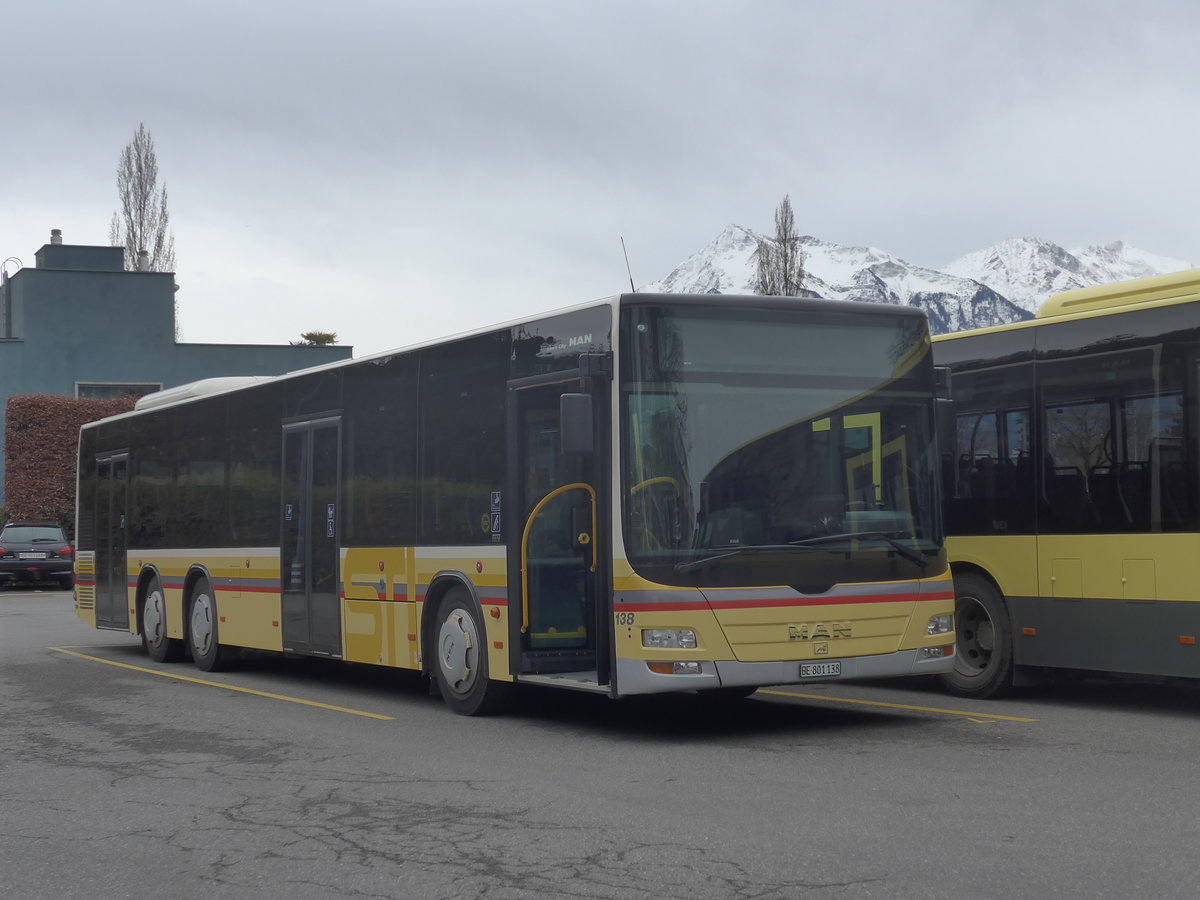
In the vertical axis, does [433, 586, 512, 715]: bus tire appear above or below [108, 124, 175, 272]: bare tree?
below

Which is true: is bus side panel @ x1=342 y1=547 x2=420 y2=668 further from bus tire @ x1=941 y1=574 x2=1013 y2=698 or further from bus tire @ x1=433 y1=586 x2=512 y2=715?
bus tire @ x1=941 y1=574 x2=1013 y2=698

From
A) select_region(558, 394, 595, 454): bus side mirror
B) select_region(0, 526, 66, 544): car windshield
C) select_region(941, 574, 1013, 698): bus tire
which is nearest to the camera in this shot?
select_region(558, 394, 595, 454): bus side mirror

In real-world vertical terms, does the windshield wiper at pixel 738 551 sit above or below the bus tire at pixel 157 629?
above

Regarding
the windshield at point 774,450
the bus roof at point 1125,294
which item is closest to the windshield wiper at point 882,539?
the windshield at point 774,450

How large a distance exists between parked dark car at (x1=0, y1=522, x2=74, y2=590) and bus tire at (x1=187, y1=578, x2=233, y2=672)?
20.5 m

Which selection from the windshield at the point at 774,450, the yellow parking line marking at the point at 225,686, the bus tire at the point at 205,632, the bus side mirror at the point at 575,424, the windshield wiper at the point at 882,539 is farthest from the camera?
the bus tire at the point at 205,632

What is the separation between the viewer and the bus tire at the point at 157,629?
19.0 m

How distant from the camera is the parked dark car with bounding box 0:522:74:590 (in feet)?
122

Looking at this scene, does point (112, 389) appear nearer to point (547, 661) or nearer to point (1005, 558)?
point (547, 661)

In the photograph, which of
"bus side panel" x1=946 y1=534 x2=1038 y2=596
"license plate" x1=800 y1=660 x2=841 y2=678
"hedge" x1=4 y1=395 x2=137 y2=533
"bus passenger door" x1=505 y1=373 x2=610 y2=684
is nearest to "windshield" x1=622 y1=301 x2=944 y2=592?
"license plate" x1=800 y1=660 x2=841 y2=678

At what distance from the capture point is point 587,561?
449 inches

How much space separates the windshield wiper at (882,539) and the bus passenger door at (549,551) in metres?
1.52

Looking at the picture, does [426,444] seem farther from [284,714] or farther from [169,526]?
[169,526]

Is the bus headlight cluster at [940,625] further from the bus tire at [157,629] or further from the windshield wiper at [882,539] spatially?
the bus tire at [157,629]
